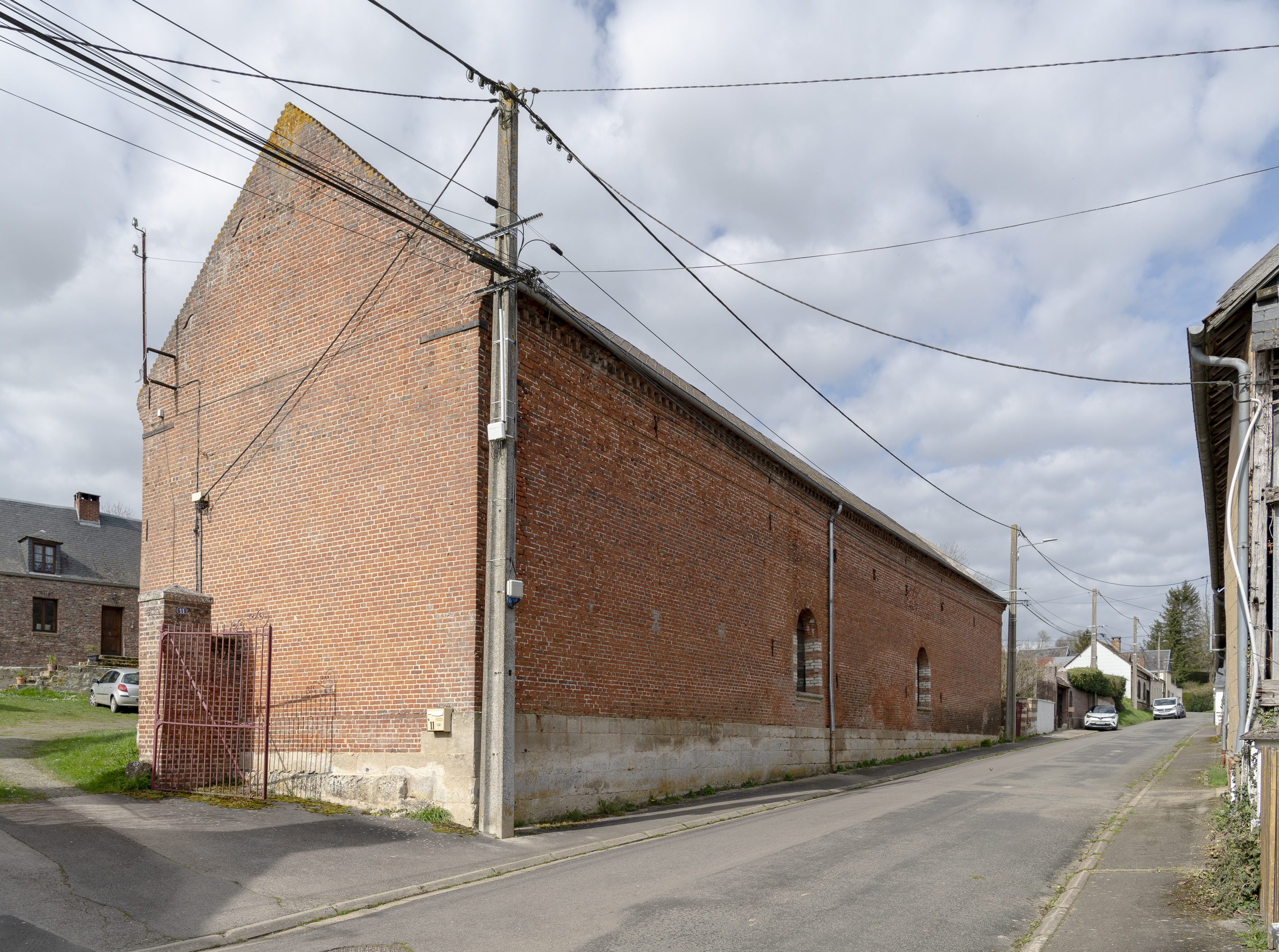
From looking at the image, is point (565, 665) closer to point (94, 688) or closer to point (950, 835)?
point (950, 835)

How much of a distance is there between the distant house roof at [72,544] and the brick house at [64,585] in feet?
0.11

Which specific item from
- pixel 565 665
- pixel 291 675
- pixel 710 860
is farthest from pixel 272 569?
pixel 710 860

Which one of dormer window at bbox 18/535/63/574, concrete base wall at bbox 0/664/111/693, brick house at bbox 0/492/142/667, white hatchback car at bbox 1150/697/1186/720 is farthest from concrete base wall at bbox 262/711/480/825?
white hatchback car at bbox 1150/697/1186/720

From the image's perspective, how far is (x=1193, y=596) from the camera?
316ft

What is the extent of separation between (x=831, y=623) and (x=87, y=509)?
33.0 m

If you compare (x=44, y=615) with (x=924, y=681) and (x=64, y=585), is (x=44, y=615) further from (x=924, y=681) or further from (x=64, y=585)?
(x=924, y=681)

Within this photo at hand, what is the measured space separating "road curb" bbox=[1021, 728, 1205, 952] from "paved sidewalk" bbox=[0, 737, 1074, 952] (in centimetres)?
486

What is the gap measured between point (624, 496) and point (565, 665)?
3079mm

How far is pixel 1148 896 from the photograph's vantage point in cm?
811

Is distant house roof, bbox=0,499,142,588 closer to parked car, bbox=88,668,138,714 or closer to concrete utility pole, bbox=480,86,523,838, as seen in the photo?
parked car, bbox=88,668,138,714

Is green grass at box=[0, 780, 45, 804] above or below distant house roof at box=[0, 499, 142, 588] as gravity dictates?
below

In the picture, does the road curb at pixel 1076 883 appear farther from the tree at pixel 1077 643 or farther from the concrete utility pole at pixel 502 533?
the tree at pixel 1077 643

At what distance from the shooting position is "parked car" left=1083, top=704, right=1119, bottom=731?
49250 millimetres

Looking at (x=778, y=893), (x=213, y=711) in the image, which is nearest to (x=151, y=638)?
(x=213, y=711)
